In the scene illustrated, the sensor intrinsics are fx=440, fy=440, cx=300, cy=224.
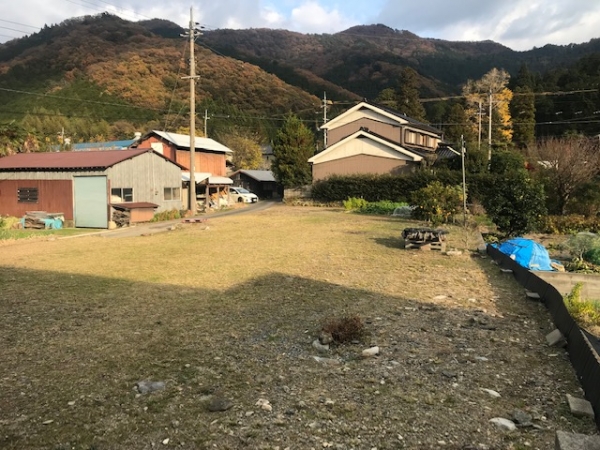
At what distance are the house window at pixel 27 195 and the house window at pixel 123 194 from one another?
13.4 ft

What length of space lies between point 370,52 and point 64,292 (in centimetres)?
10817

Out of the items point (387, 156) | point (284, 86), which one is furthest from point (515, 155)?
point (284, 86)

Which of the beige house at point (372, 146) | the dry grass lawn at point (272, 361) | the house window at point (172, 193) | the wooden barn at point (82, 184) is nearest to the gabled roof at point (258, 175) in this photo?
the beige house at point (372, 146)

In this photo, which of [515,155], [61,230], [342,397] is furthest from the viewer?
[515,155]

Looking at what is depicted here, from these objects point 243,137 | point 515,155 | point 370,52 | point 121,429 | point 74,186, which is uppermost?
point 370,52

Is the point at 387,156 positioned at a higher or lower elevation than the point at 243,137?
lower

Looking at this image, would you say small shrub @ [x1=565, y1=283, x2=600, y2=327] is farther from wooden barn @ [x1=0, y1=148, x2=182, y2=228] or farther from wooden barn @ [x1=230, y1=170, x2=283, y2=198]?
wooden barn @ [x1=230, y1=170, x2=283, y2=198]

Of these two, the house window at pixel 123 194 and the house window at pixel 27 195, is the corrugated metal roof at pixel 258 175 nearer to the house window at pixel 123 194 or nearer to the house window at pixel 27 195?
the house window at pixel 123 194

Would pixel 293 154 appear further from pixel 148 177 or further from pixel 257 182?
pixel 148 177

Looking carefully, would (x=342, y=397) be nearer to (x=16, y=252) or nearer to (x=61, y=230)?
(x=16, y=252)

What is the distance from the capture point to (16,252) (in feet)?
42.1

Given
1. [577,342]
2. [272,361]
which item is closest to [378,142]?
[577,342]

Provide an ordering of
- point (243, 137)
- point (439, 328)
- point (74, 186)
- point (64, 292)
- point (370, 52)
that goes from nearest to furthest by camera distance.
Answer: point (439, 328) → point (64, 292) → point (74, 186) → point (243, 137) → point (370, 52)

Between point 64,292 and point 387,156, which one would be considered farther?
point 387,156
